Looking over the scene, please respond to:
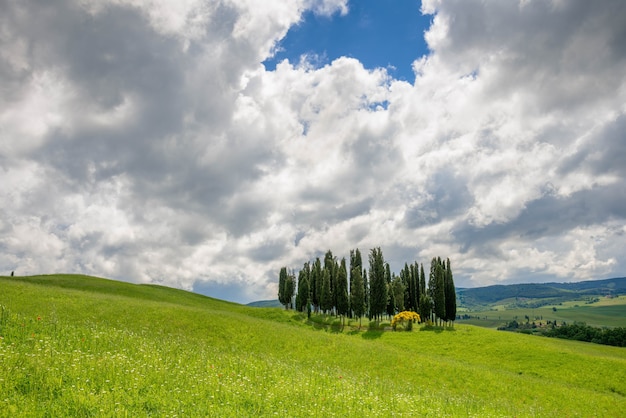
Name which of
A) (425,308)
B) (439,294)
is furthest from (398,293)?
(439,294)

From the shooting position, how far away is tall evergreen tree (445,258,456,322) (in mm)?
83619

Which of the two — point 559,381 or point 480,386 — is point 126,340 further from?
point 559,381

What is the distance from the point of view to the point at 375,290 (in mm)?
81688

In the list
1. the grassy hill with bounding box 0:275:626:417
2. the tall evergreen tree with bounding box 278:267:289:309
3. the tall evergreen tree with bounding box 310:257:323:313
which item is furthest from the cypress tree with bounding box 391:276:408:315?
the grassy hill with bounding box 0:275:626:417

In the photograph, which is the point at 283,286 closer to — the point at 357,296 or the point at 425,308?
the point at 357,296

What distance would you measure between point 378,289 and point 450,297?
1786cm

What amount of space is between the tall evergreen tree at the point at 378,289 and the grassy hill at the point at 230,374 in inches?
1288

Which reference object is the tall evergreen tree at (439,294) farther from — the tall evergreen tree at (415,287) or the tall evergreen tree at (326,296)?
the tall evergreen tree at (326,296)

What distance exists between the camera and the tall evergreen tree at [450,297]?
83619mm

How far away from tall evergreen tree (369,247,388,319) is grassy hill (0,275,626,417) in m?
32.7

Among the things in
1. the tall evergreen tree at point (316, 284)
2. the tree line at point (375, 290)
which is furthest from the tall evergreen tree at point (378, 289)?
the tall evergreen tree at point (316, 284)

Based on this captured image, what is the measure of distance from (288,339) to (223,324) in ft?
25.6

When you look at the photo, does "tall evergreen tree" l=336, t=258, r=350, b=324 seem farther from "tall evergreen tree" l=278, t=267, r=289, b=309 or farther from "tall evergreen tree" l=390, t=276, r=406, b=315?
"tall evergreen tree" l=278, t=267, r=289, b=309

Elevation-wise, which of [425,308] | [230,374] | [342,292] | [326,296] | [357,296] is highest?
[342,292]
